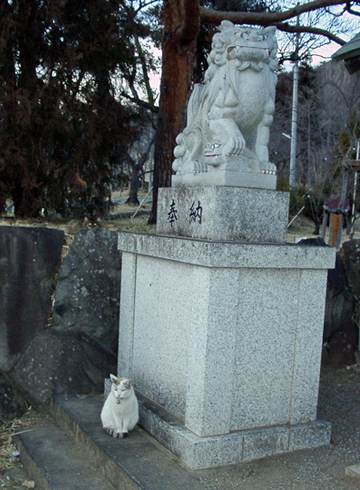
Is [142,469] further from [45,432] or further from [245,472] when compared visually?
[45,432]

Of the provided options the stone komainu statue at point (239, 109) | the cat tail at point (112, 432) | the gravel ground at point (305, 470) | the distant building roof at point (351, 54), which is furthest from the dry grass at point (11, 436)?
the distant building roof at point (351, 54)

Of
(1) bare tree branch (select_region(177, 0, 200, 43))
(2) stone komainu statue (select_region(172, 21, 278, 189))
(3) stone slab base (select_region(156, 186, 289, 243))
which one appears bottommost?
(3) stone slab base (select_region(156, 186, 289, 243))

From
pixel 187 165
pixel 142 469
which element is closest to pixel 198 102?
pixel 187 165

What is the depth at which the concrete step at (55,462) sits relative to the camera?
3297 mm

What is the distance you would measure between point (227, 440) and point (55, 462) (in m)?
1.20

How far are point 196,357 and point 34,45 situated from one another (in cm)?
447

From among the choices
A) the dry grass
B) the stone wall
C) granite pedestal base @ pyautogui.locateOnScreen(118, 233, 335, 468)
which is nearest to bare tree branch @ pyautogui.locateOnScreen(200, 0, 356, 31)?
the stone wall

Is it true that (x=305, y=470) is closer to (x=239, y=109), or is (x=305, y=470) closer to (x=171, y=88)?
(x=239, y=109)

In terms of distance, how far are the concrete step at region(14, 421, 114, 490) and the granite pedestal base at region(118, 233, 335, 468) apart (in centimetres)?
51

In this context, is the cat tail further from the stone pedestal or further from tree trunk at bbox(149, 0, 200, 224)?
tree trunk at bbox(149, 0, 200, 224)

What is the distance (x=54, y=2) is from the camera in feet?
19.2

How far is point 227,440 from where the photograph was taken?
3277 mm

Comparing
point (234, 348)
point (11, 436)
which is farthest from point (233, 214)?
point (11, 436)

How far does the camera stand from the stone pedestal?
3.24 metres
